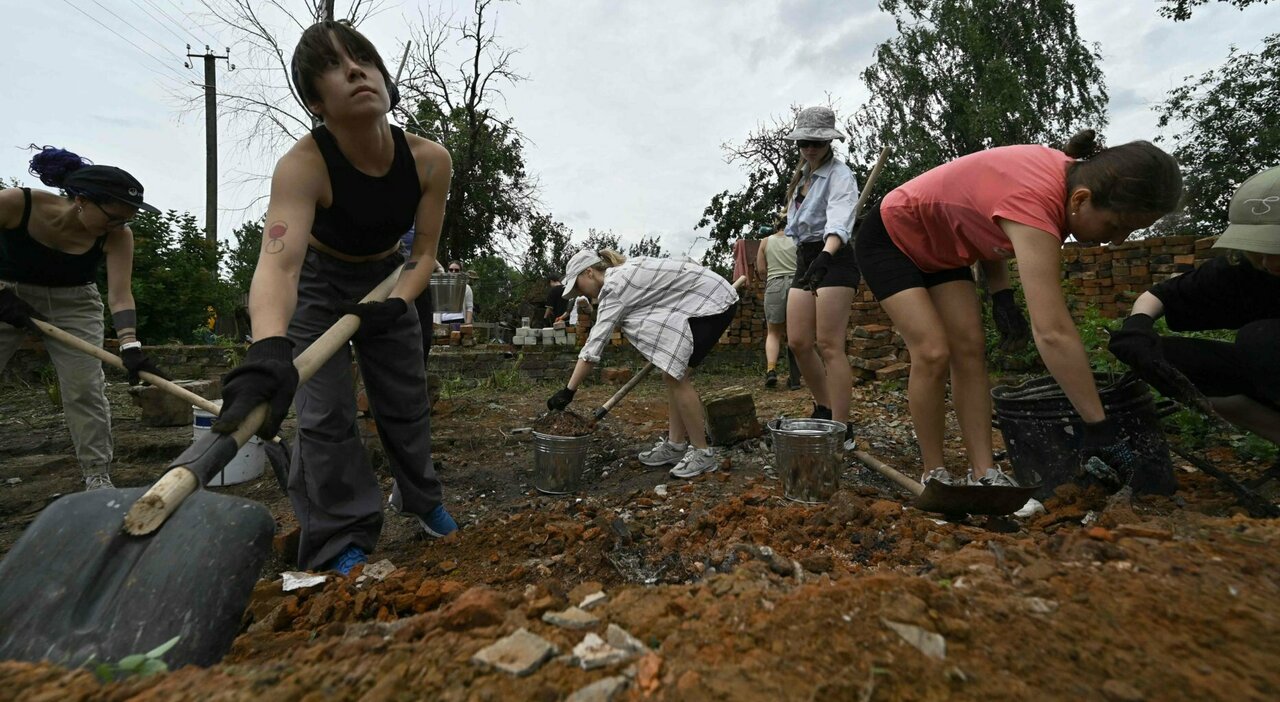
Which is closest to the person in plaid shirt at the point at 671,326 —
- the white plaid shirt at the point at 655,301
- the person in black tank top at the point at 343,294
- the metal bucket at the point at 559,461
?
the white plaid shirt at the point at 655,301

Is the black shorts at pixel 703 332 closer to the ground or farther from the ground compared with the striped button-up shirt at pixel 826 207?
closer to the ground

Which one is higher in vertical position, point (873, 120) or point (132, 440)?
point (873, 120)

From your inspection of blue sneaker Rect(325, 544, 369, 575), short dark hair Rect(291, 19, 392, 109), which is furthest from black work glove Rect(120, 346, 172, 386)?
short dark hair Rect(291, 19, 392, 109)

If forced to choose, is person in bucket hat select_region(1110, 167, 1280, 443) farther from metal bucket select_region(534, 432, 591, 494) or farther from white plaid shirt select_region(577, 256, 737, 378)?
metal bucket select_region(534, 432, 591, 494)

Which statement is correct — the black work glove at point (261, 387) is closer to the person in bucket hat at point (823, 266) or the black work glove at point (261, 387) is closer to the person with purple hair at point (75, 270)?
the person with purple hair at point (75, 270)

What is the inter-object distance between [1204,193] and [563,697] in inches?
820

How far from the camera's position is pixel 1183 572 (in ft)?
3.95

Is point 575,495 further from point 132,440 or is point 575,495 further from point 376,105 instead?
point 132,440

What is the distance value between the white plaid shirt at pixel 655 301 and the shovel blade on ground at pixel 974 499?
1551 millimetres

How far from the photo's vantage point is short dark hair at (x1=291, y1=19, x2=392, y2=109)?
1.90m

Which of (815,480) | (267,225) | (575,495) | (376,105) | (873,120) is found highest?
(873,120)

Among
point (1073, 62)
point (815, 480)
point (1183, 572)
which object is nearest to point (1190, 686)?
point (1183, 572)

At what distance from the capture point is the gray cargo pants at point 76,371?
327cm

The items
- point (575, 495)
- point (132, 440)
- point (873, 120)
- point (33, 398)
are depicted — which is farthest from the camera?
point (873, 120)
